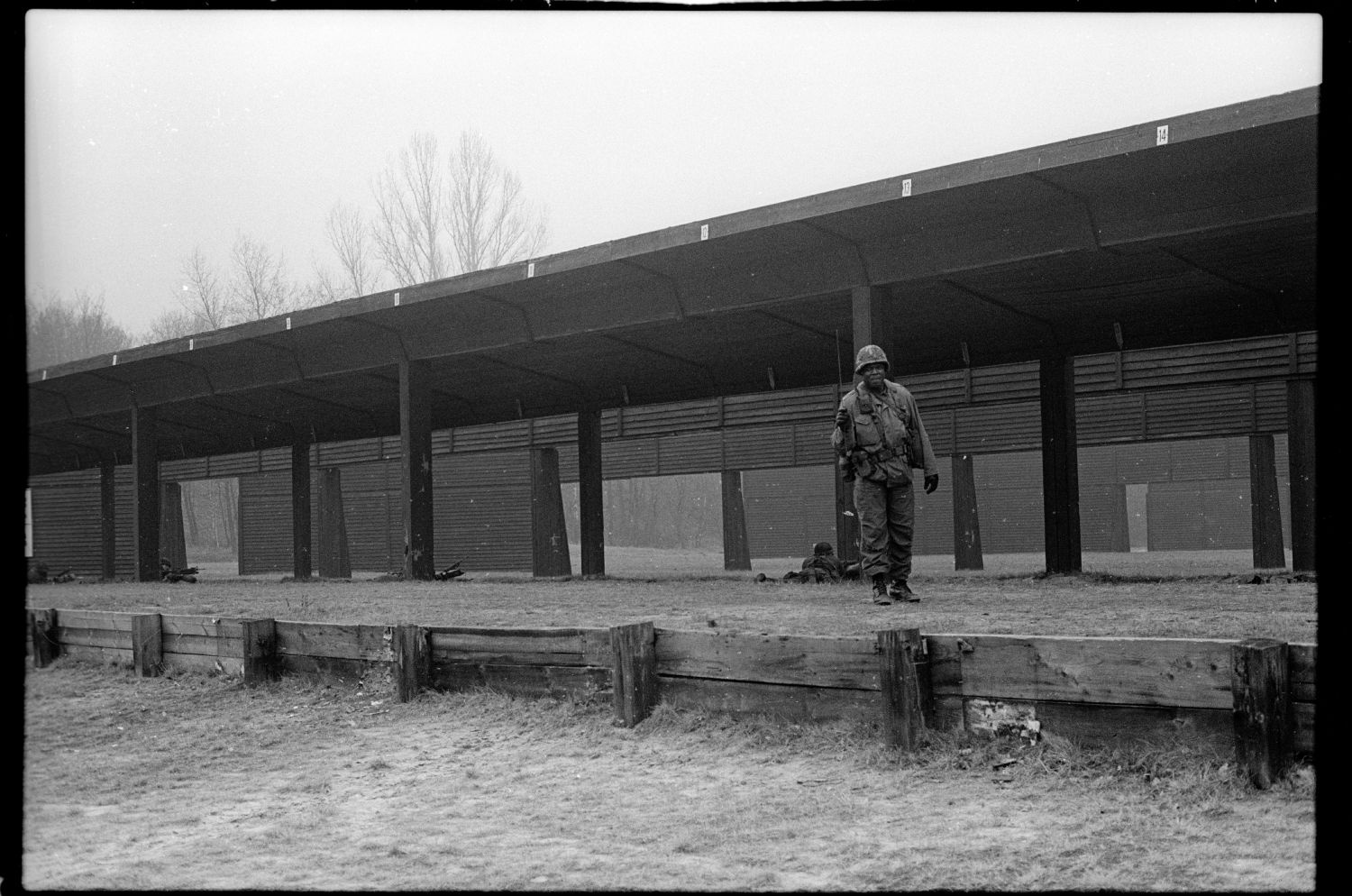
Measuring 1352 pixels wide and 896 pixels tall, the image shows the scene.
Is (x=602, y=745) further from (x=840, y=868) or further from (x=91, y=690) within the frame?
(x=91, y=690)

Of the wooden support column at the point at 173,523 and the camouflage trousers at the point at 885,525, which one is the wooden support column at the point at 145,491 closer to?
the wooden support column at the point at 173,523

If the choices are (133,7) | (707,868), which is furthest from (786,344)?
(133,7)

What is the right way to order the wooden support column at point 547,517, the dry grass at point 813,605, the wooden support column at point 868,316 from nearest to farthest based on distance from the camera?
1. the dry grass at point 813,605
2. the wooden support column at point 868,316
3. the wooden support column at point 547,517

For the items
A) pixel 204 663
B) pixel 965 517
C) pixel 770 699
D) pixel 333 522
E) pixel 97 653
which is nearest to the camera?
pixel 770 699

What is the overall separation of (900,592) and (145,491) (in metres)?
17.6

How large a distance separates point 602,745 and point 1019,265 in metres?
9.13

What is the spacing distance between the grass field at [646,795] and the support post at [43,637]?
8.91 feet

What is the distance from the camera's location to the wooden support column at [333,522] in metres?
32.3

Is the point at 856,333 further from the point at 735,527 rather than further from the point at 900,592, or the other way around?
the point at 735,527

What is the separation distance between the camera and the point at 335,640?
33.2 feet

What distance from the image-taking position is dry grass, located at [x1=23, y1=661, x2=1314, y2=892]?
5.11 metres

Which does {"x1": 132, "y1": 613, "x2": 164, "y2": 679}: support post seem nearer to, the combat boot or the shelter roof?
the shelter roof

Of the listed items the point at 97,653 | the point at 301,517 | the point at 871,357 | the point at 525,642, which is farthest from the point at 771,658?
the point at 301,517

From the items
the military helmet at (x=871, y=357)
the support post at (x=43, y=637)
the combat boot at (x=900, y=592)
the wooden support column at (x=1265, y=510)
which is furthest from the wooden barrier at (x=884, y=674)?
the wooden support column at (x=1265, y=510)
